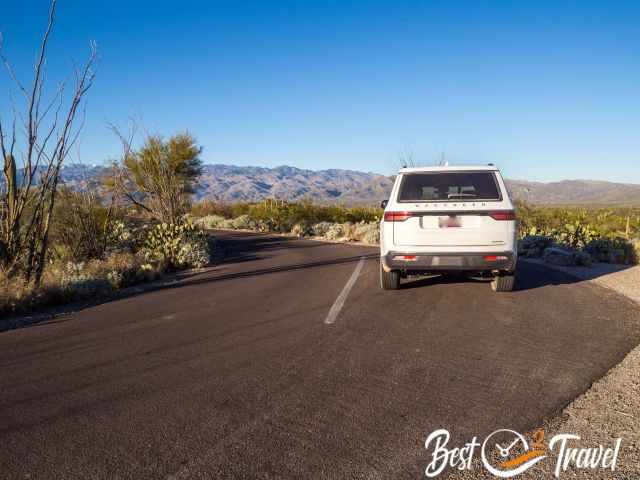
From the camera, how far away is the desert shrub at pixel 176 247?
15.1m

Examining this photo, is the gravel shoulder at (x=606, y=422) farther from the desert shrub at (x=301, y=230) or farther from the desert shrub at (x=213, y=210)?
the desert shrub at (x=213, y=210)

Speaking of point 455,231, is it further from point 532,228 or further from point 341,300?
point 532,228

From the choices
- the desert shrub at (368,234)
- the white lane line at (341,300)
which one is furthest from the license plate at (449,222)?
the desert shrub at (368,234)

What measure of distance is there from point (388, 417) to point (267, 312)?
4.06 m

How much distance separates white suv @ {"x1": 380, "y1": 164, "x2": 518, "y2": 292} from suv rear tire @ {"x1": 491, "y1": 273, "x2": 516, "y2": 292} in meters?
0.18

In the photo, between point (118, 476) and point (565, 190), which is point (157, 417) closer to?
point (118, 476)

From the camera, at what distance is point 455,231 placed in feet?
26.5

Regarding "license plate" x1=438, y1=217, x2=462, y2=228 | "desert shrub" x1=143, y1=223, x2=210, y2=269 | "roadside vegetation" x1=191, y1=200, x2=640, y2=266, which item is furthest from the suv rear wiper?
"desert shrub" x1=143, y1=223, x2=210, y2=269

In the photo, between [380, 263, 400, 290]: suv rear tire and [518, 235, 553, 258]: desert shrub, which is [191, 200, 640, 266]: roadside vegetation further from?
[380, 263, 400, 290]: suv rear tire

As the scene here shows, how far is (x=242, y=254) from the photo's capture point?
18.4m

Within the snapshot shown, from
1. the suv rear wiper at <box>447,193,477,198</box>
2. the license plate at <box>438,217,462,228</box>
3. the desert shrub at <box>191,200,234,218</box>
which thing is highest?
the suv rear wiper at <box>447,193,477,198</box>

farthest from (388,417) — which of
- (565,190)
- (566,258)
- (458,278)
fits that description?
(565,190)

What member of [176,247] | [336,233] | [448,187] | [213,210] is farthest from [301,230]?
[448,187]

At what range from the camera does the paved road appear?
352 cm
